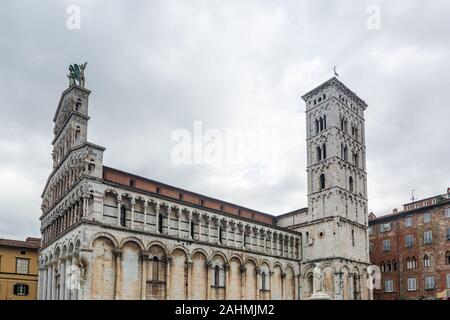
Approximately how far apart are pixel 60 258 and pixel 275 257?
78.1ft

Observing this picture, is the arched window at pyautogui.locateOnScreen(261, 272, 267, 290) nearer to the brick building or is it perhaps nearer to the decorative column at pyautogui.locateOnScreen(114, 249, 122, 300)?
the brick building

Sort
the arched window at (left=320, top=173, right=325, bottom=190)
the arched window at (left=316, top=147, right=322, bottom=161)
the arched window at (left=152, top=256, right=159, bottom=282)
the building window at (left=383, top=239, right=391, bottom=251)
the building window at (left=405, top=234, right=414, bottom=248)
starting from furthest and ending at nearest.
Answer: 1. the building window at (left=383, top=239, right=391, bottom=251)
2. the arched window at (left=316, top=147, right=322, bottom=161)
3. the building window at (left=405, top=234, right=414, bottom=248)
4. the arched window at (left=320, top=173, right=325, bottom=190)
5. the arched window at (left=152, top=256, right=159, bottom=282)

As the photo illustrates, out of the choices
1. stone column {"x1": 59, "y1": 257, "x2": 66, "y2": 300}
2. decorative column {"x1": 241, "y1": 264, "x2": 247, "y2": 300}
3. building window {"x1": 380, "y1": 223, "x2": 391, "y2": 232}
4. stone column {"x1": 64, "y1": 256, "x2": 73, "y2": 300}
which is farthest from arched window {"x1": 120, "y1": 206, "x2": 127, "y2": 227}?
building window {"x1": 380, "y1": 223, "x2": 391, "y2": 232}

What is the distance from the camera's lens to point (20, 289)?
54281 millimetres

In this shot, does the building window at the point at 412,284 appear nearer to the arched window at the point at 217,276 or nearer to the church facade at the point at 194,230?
the church facade at the point at 194,230

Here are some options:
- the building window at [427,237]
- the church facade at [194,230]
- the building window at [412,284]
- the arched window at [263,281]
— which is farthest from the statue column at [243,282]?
the building window at [427,237]

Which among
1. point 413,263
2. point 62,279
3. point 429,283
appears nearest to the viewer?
point 62,279

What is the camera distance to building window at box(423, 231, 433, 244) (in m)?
55.1

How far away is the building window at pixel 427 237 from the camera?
55.1 metres

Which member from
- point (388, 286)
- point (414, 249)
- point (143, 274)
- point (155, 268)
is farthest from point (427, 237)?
point (143, 274)

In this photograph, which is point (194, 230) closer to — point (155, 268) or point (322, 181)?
point (155, 268)

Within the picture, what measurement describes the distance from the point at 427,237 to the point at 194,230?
97.4 ft

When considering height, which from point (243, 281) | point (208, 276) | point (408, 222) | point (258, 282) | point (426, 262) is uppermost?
point (408, 222)
